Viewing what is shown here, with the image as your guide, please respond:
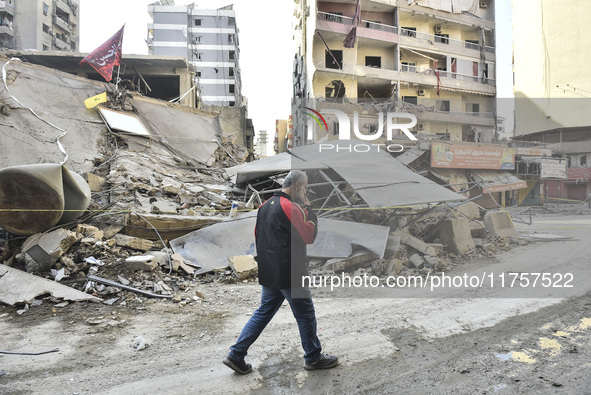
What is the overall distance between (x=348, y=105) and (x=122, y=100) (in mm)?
14255

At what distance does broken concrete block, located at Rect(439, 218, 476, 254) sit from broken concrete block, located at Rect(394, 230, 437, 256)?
1.73 feet

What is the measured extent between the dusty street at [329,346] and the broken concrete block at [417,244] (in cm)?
141

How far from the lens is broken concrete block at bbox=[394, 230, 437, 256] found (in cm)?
609

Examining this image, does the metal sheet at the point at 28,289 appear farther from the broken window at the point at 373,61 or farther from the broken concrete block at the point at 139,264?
the broken window at the point at 373,61

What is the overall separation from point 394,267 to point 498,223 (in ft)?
10.6

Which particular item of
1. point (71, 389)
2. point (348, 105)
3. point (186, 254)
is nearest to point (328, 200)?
point (186, 254)

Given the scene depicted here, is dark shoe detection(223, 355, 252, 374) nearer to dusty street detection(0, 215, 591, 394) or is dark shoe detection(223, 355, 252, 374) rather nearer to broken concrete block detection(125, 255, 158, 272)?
dusty street detection(0, 215, 591, 394)

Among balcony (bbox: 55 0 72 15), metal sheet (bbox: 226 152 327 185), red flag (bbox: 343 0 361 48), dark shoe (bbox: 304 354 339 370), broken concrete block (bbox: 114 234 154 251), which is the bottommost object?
dark shoe (bbox: 304 354 339 370)

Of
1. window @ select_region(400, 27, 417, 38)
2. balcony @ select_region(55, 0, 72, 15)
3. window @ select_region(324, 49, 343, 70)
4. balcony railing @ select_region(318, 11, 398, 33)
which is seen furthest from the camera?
balcony @ select_region(55, 0, 72, 15)

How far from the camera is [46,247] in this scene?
537cm

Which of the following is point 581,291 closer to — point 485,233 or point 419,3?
point 485,233

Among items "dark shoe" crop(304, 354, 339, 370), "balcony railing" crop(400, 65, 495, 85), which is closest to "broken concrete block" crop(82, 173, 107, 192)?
"dark shoe" crop(304, 354, 339, 370)

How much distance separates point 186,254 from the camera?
6133 mm

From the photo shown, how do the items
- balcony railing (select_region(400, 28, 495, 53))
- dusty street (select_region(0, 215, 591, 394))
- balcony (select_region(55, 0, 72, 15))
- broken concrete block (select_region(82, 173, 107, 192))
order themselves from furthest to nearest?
1. balcony (select_region(55, 0, 72, 15))
2. balcony railing (select_region(400, 28, 495, 53))
3. broken concrete block (select_region(82, 173, 107, 192))
4. dusty street (select_region(0, 215, 591, 394))
